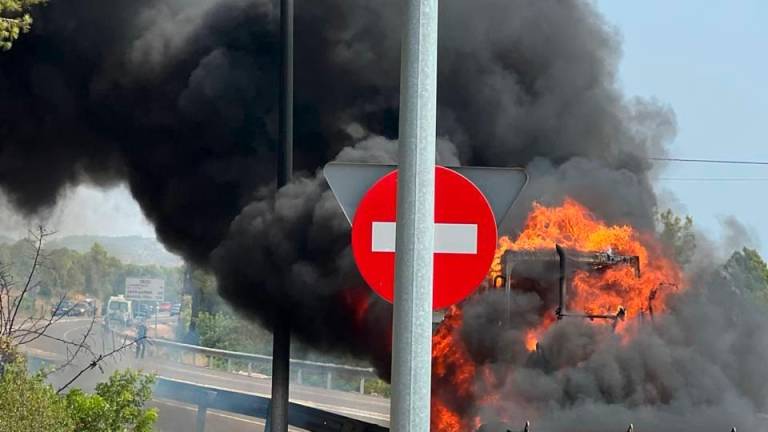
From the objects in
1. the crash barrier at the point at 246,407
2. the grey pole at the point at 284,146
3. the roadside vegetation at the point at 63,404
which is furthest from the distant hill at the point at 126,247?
the roadside vegetation at the point at 63,404

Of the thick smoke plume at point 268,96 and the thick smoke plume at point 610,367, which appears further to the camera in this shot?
the thick smoke plume at point 268,96

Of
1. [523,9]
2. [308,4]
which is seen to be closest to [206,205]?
[308,4]

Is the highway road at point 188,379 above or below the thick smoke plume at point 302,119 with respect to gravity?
below

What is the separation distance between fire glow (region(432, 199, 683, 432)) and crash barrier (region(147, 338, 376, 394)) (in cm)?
805

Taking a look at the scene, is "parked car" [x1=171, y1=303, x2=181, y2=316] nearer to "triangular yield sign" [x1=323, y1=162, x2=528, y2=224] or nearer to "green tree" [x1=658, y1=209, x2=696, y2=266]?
"green tree" [x1=658, y1=209, x2=696, y2=266]

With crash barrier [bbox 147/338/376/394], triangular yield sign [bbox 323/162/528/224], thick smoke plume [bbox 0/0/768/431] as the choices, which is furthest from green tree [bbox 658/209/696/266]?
triangular yield sign [bbox 323/162/528/224]

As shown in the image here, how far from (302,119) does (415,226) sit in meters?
12.5

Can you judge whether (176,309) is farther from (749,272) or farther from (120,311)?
(749,272)

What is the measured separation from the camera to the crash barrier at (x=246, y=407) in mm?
12109

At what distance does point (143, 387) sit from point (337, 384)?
15.3 metres

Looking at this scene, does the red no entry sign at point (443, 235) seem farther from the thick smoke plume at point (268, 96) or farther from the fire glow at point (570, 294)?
the thick smoke plume at point (268, 96)

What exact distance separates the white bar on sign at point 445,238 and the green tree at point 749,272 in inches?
548

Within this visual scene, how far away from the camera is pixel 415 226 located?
10.8 ft

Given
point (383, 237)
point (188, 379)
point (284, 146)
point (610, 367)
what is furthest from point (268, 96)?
point (383, 237)
